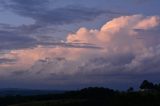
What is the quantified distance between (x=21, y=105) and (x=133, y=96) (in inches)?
1855

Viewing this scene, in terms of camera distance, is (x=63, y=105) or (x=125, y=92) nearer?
(x=63, y=105)

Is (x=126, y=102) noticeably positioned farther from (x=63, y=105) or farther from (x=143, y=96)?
(x=63, y=105)

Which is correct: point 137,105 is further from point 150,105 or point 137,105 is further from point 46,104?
point 46,104

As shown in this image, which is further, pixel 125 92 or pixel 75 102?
pixel 125 92

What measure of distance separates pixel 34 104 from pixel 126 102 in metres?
39.1

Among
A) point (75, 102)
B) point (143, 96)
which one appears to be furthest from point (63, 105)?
point (143, 96)

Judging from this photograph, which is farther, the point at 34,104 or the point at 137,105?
the point at 34,104

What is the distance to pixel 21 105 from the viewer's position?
185 metres

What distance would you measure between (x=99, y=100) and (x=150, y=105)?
83.4ft

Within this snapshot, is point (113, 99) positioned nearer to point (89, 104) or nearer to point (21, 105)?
point (89, 104)

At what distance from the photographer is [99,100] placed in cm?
18762

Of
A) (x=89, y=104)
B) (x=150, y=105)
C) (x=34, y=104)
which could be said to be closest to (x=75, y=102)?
(x=89, y=104)

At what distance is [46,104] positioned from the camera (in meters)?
183

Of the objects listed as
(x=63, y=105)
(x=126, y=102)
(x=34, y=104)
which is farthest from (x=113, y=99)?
(x=34, y=104)
